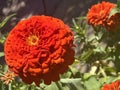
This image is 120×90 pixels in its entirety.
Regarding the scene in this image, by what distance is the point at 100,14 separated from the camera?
7.58ft

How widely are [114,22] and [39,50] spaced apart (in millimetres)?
810

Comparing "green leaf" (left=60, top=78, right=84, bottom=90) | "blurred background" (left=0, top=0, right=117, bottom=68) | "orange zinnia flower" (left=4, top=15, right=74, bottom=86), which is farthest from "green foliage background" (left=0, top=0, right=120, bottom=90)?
"blurred background" (left=0, top=0, right=117, bottom=68)

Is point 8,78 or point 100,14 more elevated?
point 100,14

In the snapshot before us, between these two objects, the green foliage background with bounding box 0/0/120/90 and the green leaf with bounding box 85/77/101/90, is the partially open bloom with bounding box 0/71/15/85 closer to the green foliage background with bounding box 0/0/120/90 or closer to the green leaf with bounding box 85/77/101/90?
the green foliage background with bounding box 0/0/120/90

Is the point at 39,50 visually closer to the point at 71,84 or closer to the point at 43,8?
the point at 71,84

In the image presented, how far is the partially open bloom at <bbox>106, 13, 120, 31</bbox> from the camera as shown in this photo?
7.29ft

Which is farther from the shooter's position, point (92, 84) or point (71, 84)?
point (92, 84)

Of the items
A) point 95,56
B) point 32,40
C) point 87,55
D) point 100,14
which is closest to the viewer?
point 32,40

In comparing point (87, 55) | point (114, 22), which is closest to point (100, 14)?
point (114, 22)

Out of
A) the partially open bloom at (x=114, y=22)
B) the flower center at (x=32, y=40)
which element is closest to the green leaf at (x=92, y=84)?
the partially open bloom at (x=114, y=22)

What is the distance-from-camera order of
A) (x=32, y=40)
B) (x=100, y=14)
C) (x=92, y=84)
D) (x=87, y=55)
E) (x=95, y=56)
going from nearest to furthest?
(x=32, y=40)
(x=92, y=84)
(x=100, y=14)
(x=87, y=55)
(x=95, y=56)

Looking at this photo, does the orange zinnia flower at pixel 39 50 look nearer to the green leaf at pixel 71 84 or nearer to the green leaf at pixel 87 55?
the green leaf at pixel 71 84

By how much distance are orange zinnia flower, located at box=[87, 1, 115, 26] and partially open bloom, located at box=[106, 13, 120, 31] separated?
0.14 ft

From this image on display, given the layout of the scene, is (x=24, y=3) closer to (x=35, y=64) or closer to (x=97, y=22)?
(x=97, y=22)
